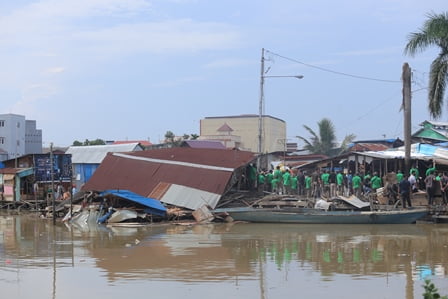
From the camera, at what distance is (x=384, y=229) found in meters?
22.3

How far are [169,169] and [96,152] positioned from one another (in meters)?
10.1

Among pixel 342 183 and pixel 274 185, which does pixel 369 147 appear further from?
pixel 274 185

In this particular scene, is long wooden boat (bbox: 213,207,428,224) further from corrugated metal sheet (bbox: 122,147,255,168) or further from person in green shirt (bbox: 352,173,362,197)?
corrugated metal sheet (bbox: 122,147,255,168)

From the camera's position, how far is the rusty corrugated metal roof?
27250 mm

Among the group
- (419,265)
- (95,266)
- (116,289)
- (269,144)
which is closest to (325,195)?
(419,265)

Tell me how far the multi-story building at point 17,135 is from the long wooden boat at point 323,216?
182ft

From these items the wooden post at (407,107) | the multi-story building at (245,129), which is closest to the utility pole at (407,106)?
the wooden post at (407,107)

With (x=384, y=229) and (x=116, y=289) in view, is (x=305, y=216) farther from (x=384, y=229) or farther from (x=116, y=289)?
(x=116, y=289)

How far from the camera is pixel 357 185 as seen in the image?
26359 millimetres

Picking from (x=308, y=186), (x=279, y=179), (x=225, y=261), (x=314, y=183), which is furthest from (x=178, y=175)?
(x=225, y=261)

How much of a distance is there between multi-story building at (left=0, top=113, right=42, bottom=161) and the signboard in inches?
1608

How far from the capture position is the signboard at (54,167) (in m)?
34.8

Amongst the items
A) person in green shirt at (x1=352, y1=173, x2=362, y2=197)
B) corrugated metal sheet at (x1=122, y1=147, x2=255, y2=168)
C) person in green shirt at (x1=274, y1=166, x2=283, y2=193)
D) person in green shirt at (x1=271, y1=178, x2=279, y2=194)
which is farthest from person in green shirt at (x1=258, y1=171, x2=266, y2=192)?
person in green shirt at (x1=352, y1=173, x2=362, y2=197)

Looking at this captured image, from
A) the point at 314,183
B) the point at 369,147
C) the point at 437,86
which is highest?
the point at 437,86
